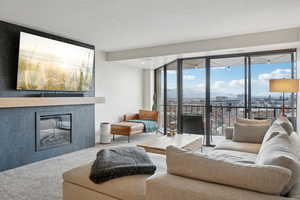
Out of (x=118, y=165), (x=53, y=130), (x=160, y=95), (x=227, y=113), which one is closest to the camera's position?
(x=118, y=165)

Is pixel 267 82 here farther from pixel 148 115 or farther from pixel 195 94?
pixel 148 115

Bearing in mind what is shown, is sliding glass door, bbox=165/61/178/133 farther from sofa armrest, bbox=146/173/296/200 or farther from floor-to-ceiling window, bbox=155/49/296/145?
sofa armrest, bbox=146/173/296/200

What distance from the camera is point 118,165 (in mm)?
1831

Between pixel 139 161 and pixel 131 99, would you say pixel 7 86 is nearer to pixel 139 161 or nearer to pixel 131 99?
pixel 139 161

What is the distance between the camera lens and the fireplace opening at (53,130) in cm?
381

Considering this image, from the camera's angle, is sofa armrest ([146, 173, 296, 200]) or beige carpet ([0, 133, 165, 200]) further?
beige carpet ([0, 133, 165, 200])

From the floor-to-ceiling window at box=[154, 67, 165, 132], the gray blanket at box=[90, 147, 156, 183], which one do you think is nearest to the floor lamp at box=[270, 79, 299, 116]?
the gray blanket at box=[90, 147, 156, 183]

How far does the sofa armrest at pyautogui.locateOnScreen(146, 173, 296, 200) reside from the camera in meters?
1.10

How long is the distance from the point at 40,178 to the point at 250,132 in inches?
128

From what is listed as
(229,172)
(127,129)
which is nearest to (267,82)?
(127,129)

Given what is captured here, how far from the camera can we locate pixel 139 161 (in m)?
2.00

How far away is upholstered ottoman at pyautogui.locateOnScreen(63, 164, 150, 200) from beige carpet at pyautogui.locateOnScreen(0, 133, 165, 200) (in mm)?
686

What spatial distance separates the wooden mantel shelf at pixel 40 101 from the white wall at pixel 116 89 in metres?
0.80

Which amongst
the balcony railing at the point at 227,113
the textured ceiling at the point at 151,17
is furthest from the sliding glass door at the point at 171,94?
the textured ceiling at the point at 151,17
